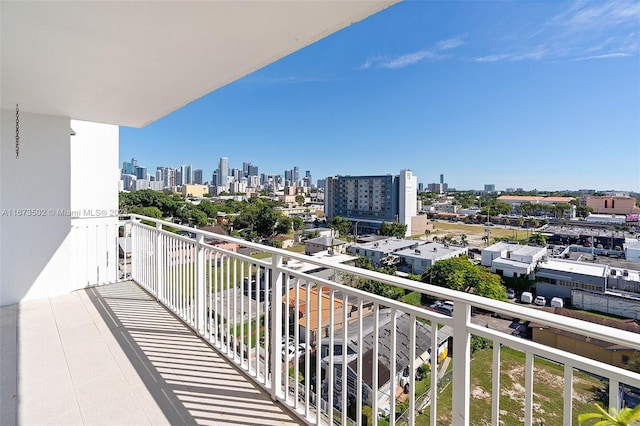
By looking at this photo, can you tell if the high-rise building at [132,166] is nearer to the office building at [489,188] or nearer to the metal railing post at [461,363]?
the metal railing post at [461,363]

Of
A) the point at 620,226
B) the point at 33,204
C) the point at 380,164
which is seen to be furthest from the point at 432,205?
the point at 33,204

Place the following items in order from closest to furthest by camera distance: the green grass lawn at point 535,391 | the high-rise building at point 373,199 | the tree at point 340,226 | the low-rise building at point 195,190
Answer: the green grass lawn at point 535,391 → the tree at point 340,226 → the high-rise building at point 373,199 → the low-rise building at point 195,190

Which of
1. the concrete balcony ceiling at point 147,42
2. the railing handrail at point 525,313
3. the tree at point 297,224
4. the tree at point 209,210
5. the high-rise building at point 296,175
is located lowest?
the tree at point 297,224

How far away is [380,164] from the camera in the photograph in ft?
173

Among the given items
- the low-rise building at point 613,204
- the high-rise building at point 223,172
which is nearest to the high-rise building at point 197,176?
the high-rise building at point 223,172

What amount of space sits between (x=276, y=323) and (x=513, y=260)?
21.6 metres

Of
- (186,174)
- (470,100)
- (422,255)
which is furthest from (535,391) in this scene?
(186,174)

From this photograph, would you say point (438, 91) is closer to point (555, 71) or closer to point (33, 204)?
point (555, 71)

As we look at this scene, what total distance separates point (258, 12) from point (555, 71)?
34153 millimetres

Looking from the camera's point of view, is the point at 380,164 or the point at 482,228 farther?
the point at 380,164

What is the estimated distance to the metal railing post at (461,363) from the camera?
3.04 feet

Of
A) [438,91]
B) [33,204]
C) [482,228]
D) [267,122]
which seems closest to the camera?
[33,204]

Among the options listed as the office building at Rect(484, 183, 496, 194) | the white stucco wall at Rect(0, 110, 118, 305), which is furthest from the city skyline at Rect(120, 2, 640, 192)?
the white stucco wall at Rect(0, 110, 118, 305)

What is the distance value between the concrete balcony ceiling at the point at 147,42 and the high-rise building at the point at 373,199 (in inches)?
1429
